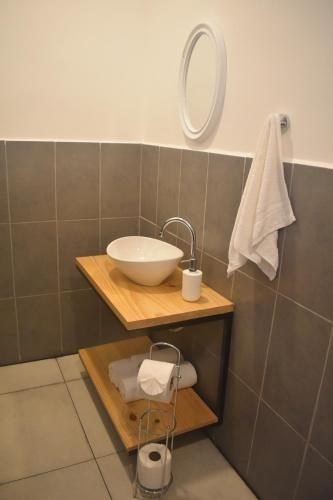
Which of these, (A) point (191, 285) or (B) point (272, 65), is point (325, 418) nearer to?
(A) point (191, 285)

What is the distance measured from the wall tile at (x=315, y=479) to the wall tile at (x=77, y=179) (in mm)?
1594

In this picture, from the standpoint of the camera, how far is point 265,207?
4.04 feet

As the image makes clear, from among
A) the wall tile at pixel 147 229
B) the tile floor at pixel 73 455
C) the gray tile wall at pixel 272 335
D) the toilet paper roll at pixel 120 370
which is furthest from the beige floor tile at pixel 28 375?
the wall tile at pixel 147 229

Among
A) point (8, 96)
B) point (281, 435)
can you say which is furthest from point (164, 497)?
point (8, 96)

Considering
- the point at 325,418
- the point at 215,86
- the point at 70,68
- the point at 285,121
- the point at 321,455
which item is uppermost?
the point at 70,68

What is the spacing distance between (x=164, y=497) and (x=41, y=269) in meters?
1.31

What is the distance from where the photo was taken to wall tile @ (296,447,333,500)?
3.92 feet

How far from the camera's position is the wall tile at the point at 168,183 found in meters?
1.91

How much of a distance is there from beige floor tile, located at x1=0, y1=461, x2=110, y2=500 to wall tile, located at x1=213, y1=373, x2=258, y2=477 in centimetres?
54

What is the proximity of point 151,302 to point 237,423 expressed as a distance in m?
0.63

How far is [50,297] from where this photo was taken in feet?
7.47

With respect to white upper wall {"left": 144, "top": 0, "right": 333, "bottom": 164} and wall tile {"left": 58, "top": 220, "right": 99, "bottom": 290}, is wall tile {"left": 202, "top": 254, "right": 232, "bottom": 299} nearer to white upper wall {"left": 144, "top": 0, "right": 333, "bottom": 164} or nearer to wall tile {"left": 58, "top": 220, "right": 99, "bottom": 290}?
white upper wall {"left": 144, "top": 0, "right": 333, "bottom": 164}

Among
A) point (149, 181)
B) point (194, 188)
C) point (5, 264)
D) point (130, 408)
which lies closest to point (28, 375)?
point (5, 264)

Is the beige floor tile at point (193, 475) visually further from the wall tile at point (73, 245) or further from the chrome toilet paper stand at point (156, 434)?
the wall tile at point (73, 245)
